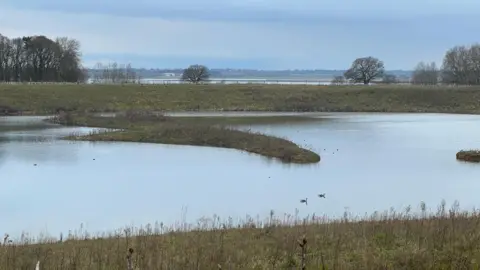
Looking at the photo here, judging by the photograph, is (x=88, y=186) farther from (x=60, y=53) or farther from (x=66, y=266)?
(x=60, y=53)

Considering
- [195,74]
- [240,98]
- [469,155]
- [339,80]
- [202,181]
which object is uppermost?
[195,74]

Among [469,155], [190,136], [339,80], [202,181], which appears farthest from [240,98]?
[202,181]

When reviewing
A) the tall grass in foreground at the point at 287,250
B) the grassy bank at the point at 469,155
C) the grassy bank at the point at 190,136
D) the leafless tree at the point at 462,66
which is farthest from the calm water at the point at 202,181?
the leafless tree at the point at 462,66

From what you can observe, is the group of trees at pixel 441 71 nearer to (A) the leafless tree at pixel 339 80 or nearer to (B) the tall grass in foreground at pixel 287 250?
(A) the leafless tree at pixel 339 80

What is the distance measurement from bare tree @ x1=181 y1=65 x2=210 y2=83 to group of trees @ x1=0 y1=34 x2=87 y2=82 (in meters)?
20.0

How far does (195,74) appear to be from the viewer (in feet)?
324

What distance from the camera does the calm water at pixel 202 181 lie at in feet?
49.9

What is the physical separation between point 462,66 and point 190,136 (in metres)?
67.4

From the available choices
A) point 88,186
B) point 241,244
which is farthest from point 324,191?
point 241,244

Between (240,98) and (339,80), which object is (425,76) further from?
(240,98)

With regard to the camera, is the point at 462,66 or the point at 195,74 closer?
the point at 462,66

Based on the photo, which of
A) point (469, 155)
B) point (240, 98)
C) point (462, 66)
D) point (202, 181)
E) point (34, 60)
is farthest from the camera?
point (462, 66)

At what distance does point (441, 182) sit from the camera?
66.2 ft

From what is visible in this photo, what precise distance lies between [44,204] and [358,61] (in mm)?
90140
